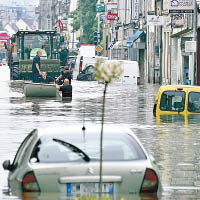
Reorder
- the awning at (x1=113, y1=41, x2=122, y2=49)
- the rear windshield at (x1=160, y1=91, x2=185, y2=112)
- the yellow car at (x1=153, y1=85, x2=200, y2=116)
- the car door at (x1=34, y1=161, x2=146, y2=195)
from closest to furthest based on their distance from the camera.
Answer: the car door at (x1=34, y1=161, x2=146, y2=195)
the yellow car at (x1=153, y1=85, x2=200, y2=116)
the rear windshield at (x1=160, y1=91, x2=185, y2=112)
the awning at (x1=113, y1=41, x2=122, y2=49)

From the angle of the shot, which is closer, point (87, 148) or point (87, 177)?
point (87, 177)

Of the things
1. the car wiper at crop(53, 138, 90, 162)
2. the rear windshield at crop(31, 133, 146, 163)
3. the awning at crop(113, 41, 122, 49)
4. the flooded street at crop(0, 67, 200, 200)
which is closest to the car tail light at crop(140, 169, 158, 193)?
the rear windshield at crop(31, 133, 146, 163)

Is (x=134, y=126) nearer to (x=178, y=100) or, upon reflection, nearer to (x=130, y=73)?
(x=178, y=100)

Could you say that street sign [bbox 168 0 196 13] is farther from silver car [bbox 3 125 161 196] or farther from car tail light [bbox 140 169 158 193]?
car tail light [bbox 140 169 158 193]

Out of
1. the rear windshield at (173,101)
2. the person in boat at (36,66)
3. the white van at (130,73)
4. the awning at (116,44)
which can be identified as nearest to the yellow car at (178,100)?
the rear windshield at (173,101)

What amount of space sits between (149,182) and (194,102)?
16834 mm

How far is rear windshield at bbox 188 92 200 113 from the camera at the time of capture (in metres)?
25.5

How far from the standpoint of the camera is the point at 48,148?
30.9 ft

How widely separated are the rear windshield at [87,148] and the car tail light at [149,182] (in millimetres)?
234

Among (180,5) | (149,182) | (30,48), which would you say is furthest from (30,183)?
(30,48)

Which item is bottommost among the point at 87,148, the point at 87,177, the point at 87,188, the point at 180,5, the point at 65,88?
the point at 65,88

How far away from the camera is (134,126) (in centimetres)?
2333

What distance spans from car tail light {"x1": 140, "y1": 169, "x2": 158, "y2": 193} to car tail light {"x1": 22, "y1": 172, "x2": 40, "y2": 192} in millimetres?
1040

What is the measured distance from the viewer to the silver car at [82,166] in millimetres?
8945
